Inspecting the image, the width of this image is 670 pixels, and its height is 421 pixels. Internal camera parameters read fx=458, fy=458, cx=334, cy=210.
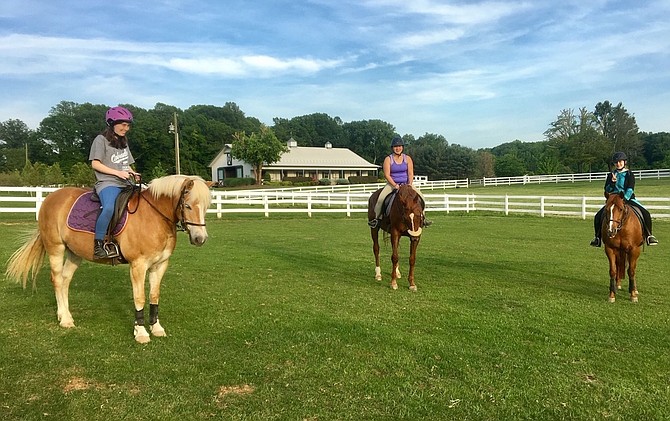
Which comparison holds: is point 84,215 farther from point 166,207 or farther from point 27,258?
point 27,258

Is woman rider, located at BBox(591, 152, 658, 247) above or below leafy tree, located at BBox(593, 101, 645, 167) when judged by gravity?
below

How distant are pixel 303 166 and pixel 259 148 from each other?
11.2 metres

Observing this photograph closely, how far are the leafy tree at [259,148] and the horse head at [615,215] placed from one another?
1917 inches

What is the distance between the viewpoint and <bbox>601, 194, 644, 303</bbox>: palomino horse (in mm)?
7367

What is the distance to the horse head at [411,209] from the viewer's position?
7.87m

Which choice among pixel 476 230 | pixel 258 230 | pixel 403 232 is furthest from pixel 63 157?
pixel 403 232

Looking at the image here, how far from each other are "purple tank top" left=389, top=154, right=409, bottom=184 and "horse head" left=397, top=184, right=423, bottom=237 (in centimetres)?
80

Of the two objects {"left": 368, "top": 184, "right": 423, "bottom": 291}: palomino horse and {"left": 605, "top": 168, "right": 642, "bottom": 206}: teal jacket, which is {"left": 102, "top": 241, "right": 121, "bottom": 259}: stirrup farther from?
{"left": 605, "top": 168, "right": 642, "bottom": 206}: teal jacket

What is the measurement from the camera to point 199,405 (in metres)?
3.78

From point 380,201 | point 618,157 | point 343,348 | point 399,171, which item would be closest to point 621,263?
point 618,157

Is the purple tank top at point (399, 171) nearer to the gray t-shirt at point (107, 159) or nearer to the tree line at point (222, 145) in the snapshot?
the gray t-shirt at point (107, 159)

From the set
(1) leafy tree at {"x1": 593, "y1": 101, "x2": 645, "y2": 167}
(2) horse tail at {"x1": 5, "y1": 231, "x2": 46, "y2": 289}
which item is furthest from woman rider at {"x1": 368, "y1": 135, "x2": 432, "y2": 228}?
(1) leafy tree at {"x1": 593, "y1": 101, "x2": 645, "y2": 167}

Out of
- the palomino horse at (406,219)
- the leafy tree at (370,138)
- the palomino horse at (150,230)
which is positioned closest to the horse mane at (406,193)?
the palomino horse at (406,219)

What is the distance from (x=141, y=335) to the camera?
5324mm
